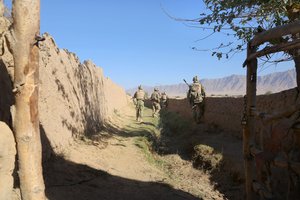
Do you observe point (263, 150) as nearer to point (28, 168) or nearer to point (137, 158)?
point (28, 168)

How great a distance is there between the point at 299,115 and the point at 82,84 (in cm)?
926

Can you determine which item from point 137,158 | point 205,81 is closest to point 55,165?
point 137,158

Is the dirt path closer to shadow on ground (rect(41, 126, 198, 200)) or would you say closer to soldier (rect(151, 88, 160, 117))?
shadow on ground (rect(41, 126, 198, 200))

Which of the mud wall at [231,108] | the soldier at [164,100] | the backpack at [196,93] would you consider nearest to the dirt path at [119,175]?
the mud wall at [231,108]

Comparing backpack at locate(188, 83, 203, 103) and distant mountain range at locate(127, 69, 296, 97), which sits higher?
distant mountain range at locate(127, 69, 296, 97)

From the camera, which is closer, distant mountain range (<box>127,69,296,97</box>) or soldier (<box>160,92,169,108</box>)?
soldier (<box>160,92,169,108</box>)

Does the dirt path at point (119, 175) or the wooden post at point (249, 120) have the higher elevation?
the wooden post at point (249, 120)

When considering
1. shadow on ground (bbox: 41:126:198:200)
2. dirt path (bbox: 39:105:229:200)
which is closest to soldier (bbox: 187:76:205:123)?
dirt path (bbox: 39:105:229:200)

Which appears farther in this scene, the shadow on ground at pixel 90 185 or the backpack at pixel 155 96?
the backpack at pixel 155 96

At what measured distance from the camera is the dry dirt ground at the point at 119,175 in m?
6.23

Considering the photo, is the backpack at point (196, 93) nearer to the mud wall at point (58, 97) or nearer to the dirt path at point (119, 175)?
the mud wall at point (58, 97)

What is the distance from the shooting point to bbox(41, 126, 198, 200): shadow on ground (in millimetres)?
5867

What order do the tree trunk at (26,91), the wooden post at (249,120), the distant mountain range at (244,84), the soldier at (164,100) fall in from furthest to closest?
the distant mountain range at (244,84) → the soldier at (164,100) → the wooden post at (249,120) → the tree trunk at (26,91)

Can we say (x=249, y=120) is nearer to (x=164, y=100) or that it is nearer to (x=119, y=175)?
(x=119, y=175)
